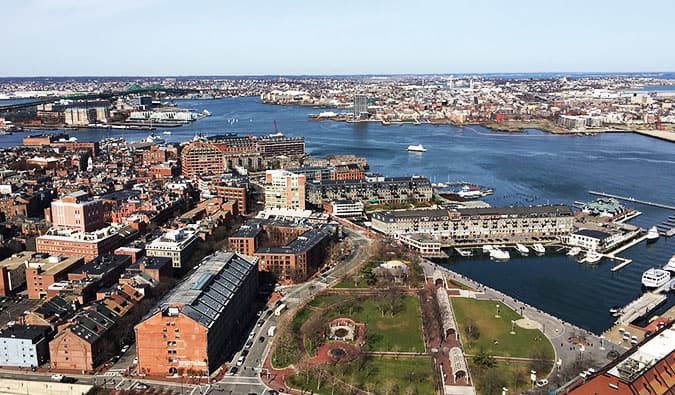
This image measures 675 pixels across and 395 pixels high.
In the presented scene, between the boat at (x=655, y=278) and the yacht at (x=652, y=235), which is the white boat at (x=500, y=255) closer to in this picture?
the boat at (x=655, y=278)

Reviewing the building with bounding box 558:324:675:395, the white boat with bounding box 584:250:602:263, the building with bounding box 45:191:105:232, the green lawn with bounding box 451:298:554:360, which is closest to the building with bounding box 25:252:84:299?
the building with bounding box 45:191:105:232

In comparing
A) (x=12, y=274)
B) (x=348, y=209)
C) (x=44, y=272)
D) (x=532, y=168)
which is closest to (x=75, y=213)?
(x=12, y=274)

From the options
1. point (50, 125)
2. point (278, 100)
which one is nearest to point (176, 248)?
point (50, 125)

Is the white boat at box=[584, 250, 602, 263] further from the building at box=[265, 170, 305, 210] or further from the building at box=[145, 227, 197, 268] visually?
the building at box=[145, 227, 197, 268]

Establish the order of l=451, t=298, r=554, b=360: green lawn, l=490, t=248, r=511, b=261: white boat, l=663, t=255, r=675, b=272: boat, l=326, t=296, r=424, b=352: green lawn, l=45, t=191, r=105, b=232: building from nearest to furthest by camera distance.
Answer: l=451, t=298, r=554, b=360: green lawn < l=326, t=296, r=424, b=352: green lawn < l=663, t=255, r=675, b=272: boat < l=490, t=248, r=511, b=261: white boat < l=45, t=191, r=105, b=232: building

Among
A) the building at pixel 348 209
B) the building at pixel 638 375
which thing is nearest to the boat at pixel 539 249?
the building at pixel 348 209

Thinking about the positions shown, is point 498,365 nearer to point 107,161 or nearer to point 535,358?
point 535,358
